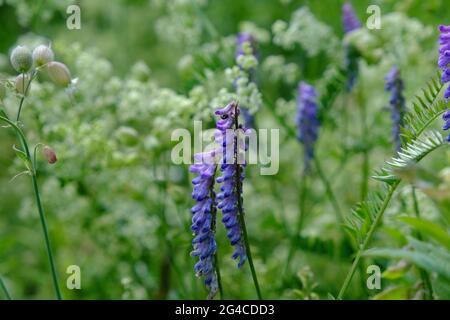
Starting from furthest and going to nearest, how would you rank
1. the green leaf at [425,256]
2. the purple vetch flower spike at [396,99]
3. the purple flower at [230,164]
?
the purple vetch flower spike at [396,99]
the purple flower at [230,164]
the green leaf at [425,256]

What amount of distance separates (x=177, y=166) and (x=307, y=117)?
1.70 feet

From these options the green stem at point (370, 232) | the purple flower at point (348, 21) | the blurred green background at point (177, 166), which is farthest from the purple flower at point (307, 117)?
the green stem at point (370, 232)

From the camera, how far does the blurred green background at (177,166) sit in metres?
2.19

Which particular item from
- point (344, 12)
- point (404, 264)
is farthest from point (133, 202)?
point (404, 264)

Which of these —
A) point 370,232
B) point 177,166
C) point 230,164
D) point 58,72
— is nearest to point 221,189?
point 230,164

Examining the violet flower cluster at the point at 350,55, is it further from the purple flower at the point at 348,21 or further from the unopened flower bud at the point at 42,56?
the unopened flower bud at the point at 42,56

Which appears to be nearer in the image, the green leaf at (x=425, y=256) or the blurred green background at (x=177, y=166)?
the green leaf at (x=425, y=256)

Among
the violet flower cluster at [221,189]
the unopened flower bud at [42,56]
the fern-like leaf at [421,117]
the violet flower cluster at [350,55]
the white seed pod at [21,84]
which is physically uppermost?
the violet flower cluster at [350,55]

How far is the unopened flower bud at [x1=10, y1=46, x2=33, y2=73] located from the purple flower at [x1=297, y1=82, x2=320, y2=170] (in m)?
1.06

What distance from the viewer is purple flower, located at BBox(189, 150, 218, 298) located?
4.58 ft

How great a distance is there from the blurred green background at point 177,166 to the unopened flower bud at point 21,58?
1.38 ft

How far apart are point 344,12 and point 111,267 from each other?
1.37m

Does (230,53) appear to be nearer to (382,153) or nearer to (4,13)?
(382,153)

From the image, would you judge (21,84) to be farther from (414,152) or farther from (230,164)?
(414,152)
